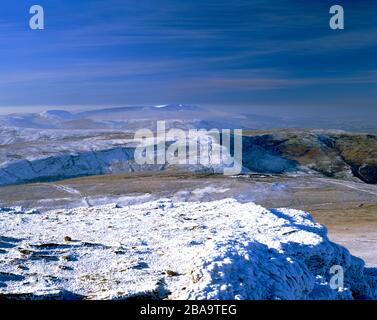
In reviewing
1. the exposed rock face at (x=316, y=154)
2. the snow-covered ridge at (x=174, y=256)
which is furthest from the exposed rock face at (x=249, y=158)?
the snow-covered ridge at (x=174, y=256)

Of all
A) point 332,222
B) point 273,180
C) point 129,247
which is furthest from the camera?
point 273,180

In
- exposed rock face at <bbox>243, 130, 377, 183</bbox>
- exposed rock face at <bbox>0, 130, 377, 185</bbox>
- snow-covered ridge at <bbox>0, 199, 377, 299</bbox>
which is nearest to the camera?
snow-covered ridge at <bbox>0, 199, 377, 299</bbox>

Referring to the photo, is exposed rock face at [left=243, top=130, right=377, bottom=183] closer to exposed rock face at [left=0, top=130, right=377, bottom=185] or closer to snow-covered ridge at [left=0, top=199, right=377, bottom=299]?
exposed rock face at [left=0, top=130, right=377, bottom=185]

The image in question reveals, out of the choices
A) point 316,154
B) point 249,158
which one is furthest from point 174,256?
point 316,154

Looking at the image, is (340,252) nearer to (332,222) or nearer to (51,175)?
(332,222)

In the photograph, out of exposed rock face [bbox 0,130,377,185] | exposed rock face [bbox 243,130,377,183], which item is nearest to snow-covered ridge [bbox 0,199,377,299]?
exposed rock face [bbox 0,130,377,185]

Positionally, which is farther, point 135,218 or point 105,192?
point 105,192

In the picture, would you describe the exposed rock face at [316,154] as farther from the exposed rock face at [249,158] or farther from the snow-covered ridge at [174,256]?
the snow-covered ridge at [174,256]

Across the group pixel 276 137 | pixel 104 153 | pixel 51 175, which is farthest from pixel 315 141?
pixel 51 175
